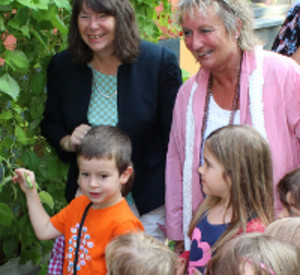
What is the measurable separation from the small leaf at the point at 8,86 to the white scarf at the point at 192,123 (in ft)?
2.67

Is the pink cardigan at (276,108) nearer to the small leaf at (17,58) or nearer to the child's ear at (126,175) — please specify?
the child's ear at (126,175)

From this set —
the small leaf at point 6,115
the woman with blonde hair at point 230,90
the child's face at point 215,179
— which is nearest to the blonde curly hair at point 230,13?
the woman with blonde hair at point 230,90

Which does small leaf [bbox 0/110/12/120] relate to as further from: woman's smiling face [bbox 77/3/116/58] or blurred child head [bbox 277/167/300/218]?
blurred child head [bbox 277/167/300/218]

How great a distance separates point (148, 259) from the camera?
190 cm

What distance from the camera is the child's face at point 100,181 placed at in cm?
264

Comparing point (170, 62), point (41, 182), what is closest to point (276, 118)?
point (170, 62)

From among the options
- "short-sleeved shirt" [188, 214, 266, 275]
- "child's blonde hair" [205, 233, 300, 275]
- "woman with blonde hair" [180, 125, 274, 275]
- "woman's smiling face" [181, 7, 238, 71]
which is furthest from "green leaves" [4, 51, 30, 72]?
"child's blonde hair" [205, 233, 300, 275]

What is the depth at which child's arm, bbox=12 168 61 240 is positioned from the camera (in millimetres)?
2730

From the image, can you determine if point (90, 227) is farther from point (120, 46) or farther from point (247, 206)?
point (120, 46)

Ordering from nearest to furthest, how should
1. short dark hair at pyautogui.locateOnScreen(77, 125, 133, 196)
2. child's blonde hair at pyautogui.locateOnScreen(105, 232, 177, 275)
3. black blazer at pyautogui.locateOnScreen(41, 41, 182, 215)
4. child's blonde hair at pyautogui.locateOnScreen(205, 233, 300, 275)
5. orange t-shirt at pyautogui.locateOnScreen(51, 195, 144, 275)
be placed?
1. child's blonde hair at pyautogui.locateOnScreen(205, 233, 300, 275)
2. child's blonde hair at pyautogui.locateOnScreen(105, 232, 177, 275)
3. orange t-shirt at pyautogui.locateOnScreen(51, 195, 144, 275)
4. short dark hair at pyautogui.locateOnScreen(77, 125, 133, 196)
5. black blazer at pyautogui.locateOnScreen(41, 41, 182, 215)

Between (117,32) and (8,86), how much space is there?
614 mm

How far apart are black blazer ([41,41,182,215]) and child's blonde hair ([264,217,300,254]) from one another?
115 cm

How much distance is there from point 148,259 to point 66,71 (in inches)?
59.2

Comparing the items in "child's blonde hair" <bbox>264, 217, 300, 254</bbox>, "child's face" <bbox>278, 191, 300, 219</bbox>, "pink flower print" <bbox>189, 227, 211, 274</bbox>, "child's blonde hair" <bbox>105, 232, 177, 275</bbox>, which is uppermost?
"child's blonde hair" <bbox>264, 217, 300, 254</bbox>
